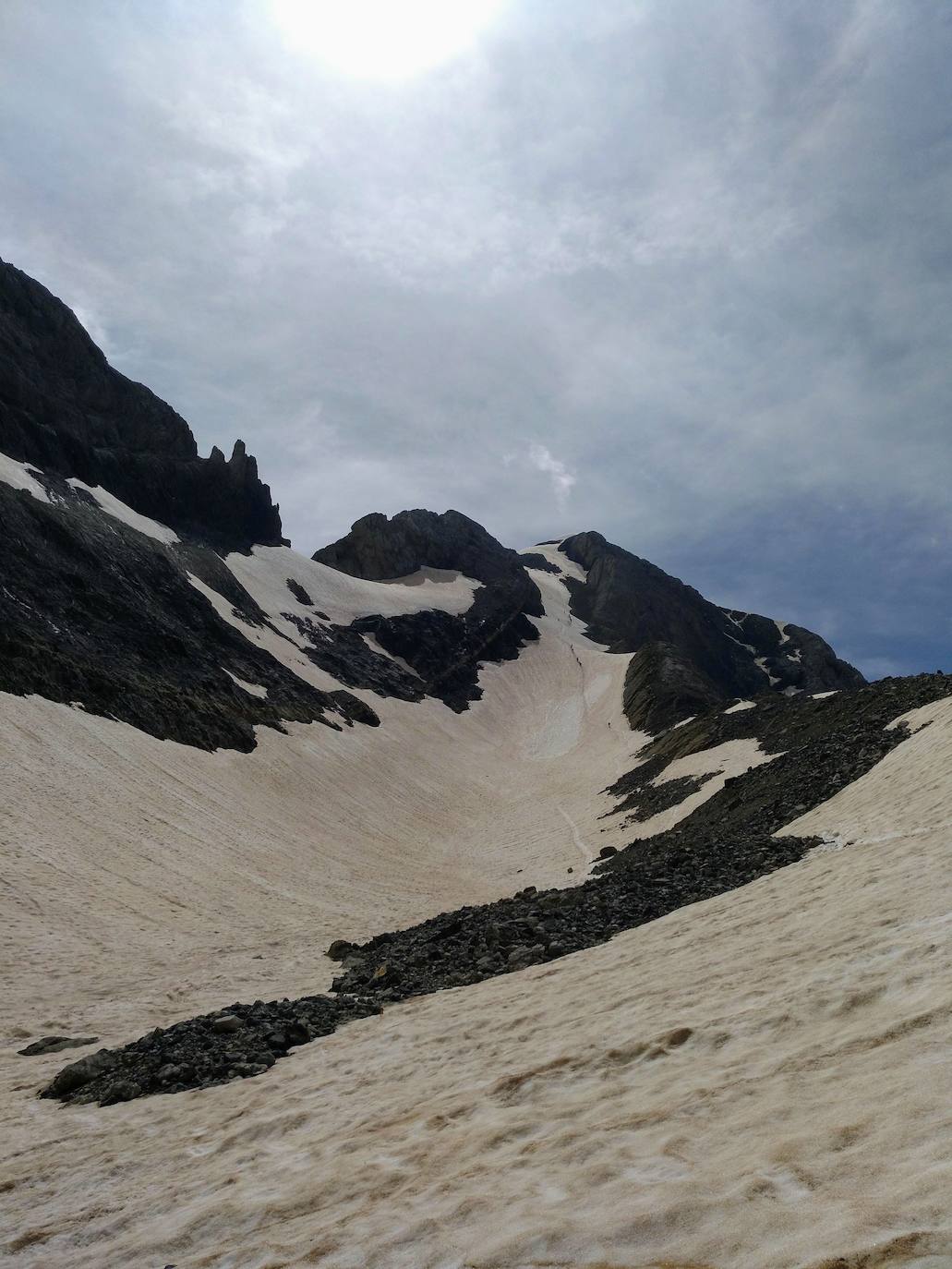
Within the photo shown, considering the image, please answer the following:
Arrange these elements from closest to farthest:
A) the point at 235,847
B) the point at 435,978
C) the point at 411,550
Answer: the point at 435,978
the point at 235,847
the point at 411,550

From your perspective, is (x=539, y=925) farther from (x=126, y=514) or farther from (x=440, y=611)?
(x=440, y=611)

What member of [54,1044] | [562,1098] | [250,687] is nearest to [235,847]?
[54,1044]

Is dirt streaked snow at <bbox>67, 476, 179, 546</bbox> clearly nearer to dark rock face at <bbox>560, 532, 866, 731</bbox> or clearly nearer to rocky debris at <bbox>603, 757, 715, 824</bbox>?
rocky debris at <bbox>603, 757, 715, 824</bbox>

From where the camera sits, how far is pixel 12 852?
2195 cm

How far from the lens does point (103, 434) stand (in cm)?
8288

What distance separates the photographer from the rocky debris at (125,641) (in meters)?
37.8

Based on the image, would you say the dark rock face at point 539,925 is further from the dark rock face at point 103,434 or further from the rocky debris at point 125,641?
the dark rock face at point 103,434

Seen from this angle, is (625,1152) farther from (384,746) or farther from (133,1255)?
(384,746)

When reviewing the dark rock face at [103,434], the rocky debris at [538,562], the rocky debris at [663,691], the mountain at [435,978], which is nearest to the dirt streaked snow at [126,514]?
the dark rock face at [103,434]

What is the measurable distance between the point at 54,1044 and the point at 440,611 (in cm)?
9375

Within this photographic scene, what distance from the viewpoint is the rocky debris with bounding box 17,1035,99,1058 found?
10914 mm

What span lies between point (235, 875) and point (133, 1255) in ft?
76.1

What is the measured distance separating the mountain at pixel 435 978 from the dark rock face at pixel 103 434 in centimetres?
1796

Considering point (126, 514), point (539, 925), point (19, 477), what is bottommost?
point (539, 925)
